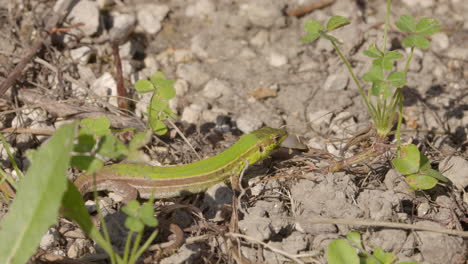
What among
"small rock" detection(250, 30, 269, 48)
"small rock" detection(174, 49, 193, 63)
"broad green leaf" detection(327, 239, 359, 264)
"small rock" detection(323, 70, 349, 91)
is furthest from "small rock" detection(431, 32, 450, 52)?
"broad green leaf" detection(327, 239, 359, 264)

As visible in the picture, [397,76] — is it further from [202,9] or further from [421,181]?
[202,9]

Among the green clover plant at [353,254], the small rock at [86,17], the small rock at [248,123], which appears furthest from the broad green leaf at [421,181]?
the small rock at [86,17]

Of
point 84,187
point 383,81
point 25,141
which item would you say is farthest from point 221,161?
point 25,141

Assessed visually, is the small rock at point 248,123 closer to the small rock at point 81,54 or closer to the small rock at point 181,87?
the small rock at point 181,87

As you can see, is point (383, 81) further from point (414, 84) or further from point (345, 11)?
point (345, 11)

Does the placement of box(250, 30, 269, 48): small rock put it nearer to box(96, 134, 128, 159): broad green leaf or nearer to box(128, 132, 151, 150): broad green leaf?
box(128, 132, 151, 150): broad green leaf
